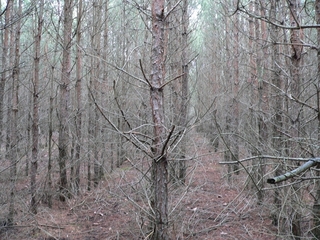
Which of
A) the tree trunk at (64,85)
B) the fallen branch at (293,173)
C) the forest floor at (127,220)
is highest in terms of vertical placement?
the tree trunk at (64,85)

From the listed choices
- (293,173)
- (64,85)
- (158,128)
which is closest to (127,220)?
(64,85)

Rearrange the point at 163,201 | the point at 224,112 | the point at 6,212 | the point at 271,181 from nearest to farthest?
the point at 271,181 → the point at 163,201 → the point at 6,212 → the point at 224,112

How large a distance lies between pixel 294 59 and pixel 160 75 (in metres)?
1.90

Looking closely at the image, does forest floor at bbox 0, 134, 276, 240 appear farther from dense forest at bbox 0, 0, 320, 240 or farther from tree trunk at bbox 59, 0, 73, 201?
tree trunk at bbox 59, 0, 73, 201

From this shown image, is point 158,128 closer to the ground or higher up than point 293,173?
higher up

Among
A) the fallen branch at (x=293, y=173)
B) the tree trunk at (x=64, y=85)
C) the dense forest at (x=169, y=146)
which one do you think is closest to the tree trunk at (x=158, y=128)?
the dense forest at (x=169, y=146)

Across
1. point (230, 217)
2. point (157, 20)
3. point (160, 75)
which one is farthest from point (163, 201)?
point (230, 217)

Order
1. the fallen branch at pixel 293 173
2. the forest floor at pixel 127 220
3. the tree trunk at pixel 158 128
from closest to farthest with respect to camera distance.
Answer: the fallen branch at pixel 293 173, the tree trunk at pixel 158 128, the forest floor at pixel 127 220

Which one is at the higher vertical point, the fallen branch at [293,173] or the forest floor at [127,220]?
the fallen branch at [293,173]

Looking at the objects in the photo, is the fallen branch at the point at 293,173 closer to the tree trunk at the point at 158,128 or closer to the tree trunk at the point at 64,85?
the tree trunk at the point at 158,128

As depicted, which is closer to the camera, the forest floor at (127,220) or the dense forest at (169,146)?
the dense forest at (169,146)

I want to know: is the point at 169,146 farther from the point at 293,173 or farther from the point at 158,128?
the point at 293,173

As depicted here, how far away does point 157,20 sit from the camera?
328 cm

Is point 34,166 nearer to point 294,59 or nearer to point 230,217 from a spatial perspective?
point 230,217
